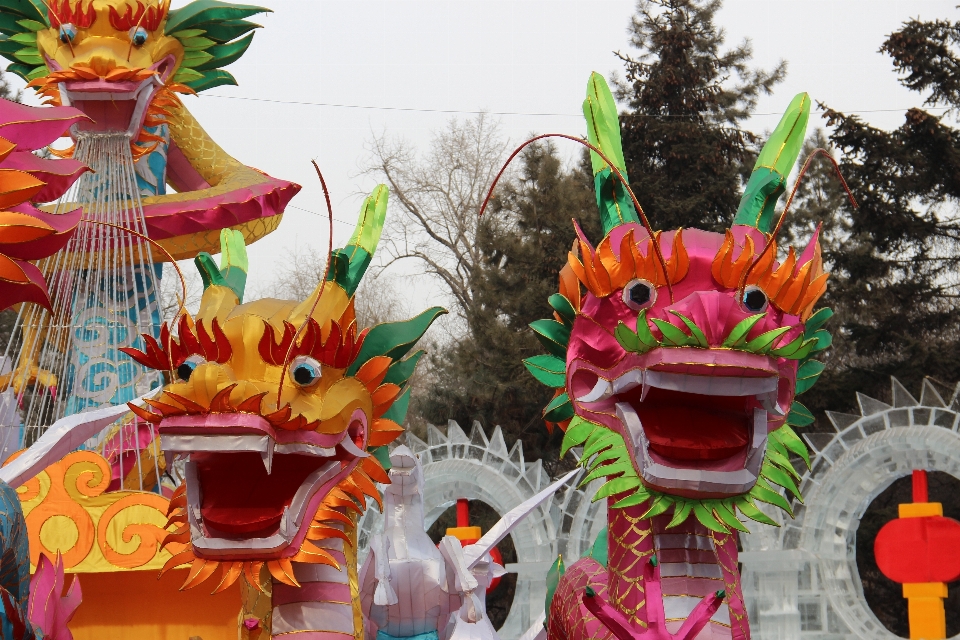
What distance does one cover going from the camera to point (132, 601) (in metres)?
6.85

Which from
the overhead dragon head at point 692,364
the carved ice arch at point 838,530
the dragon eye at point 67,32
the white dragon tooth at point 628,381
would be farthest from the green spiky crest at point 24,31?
the carved ice arch at point 838,530

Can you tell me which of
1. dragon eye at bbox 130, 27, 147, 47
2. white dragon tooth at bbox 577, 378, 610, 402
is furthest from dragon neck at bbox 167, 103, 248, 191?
white dragon tooth at bbox 577, 378, 610, 402

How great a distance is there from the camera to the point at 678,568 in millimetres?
4512

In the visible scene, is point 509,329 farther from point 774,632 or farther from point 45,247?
point 45,247

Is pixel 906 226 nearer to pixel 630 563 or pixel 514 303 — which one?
pixel 514 303

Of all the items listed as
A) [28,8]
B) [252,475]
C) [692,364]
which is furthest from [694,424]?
[28,8]

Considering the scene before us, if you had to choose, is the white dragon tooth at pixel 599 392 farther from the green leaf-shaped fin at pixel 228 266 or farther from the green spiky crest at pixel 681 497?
the green leaf-shaped fin at pixel 228 266

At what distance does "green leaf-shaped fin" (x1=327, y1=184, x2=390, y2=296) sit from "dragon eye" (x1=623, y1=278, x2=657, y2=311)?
3.58 ft

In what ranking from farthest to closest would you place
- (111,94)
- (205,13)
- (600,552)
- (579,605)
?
(205,13)
(111,94)
(600,552)
(579,605)

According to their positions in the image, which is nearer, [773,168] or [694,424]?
[694,424]

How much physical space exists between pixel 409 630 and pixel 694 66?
10.9 meters

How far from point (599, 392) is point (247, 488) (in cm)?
132

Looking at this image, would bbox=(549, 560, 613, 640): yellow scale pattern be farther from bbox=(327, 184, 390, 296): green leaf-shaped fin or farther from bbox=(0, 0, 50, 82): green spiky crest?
bbox=(0, 0, 50, 82): green spiky crest

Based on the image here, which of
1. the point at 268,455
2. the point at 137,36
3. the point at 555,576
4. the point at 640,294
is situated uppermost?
the point at 137,36
